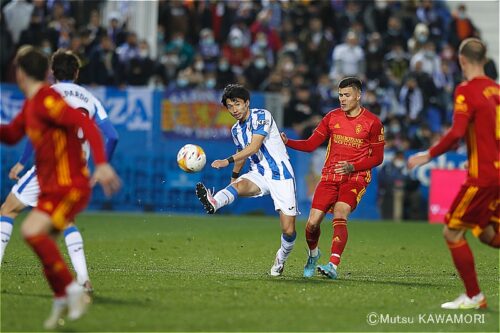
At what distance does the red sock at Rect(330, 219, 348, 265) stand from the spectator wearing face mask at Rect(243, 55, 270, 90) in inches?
569

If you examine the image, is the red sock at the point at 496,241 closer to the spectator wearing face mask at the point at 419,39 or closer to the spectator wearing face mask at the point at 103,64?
the spectator wearing face mask at the point at 103,64

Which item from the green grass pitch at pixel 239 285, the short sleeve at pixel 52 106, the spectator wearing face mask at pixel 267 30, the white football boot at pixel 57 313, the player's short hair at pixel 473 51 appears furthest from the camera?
the spectator wearing face mask at pixel 267 30

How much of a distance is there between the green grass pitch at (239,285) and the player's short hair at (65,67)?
210cm

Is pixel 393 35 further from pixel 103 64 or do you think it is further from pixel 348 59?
pixel 103 64

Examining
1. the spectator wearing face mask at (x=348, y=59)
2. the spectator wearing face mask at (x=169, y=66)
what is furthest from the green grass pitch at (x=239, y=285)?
the spectator wearing face mask at (x=348, y=59)

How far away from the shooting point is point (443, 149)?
899cm

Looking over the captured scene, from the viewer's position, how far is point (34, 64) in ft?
28.0

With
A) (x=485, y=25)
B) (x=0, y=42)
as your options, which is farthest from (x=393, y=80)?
(x=0, y=42)

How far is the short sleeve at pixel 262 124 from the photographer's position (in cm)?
1187

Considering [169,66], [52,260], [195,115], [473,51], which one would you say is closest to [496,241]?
[473,51]

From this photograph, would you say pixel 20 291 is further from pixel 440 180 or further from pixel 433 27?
pixel 433 27

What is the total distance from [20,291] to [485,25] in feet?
78.3

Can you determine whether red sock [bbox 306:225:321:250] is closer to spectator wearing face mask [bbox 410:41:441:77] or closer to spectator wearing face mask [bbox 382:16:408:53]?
spectator wearing face mask [bbox 410:41:441:77]

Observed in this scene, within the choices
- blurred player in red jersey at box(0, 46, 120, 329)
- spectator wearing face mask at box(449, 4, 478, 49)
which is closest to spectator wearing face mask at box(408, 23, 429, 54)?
spectator wearing face mask at box(449, 4, 478, 49)
